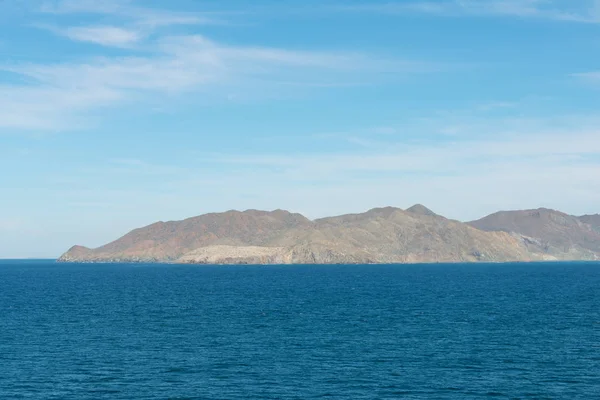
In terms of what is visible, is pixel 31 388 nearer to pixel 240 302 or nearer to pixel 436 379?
pixel 436 379

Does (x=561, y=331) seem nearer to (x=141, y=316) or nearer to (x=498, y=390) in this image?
(x=498, y=390)

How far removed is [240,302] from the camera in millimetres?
156000

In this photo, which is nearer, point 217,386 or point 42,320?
point 217,386

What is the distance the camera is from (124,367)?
248ft

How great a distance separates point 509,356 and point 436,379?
1638cm

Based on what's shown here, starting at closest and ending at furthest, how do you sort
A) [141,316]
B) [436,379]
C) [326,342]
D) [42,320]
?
[436,379]
[326,342]
[42,320]
[141,316]

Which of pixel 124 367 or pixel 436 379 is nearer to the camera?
pixel 436 379

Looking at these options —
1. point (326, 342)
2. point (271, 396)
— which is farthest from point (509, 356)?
point (271, 396)

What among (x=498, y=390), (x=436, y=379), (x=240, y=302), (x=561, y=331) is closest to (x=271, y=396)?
(x=436, y=379)

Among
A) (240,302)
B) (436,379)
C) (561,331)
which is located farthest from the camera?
(240,302)

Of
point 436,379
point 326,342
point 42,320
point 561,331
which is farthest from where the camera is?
point 42,320

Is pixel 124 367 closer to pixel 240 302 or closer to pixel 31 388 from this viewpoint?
pixel 31 388

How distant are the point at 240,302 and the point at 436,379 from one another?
3575 inches

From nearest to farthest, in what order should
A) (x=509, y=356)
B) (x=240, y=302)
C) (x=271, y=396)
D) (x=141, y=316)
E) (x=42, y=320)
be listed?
(x=271, y=396), (x=509, y=356), (x=42, y=320), (x=141, y=316), (x=240, y=302)
